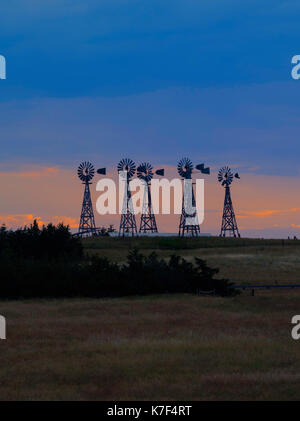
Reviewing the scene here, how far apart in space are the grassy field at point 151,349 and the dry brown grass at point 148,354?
31mm

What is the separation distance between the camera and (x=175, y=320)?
30594 mm

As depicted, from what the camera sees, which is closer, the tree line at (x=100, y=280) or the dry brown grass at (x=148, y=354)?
the dry brown grass at (x=148, y=354)

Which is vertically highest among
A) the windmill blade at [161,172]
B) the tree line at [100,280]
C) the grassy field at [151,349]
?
the windmill blade at [161,172]

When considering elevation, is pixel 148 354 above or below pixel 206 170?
below

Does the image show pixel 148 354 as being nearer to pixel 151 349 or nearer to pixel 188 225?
pixel 151 349

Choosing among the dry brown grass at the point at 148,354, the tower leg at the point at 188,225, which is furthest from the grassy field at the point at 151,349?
the tower leg at the point at 188,225

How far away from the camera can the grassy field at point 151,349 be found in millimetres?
15438

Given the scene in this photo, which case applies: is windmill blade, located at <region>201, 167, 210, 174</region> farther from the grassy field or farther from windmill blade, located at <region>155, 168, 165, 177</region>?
the grassy field

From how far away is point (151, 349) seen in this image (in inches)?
834

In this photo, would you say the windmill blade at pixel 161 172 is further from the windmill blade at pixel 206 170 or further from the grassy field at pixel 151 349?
the grassy field at pixel 151 349

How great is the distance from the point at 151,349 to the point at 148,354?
43.4 inches

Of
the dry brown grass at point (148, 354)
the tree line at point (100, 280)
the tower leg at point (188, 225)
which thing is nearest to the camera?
the dry brown grass at point (148, 354)

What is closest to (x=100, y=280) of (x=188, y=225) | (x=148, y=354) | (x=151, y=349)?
(x=151, y=349)

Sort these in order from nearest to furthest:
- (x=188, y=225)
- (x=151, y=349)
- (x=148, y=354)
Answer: (x=148, y=354) < (x=151, y=349) < (x=188, y=225)
